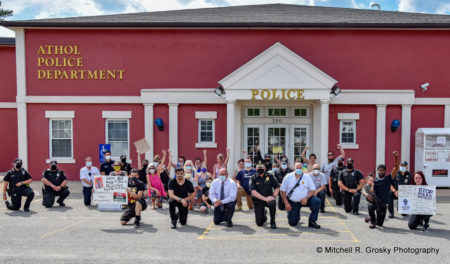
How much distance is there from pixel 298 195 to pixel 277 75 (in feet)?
22.1

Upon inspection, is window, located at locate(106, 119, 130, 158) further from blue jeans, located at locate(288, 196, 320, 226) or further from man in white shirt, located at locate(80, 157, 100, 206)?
blue jeans, located at locate(288, 196, 320, 226)

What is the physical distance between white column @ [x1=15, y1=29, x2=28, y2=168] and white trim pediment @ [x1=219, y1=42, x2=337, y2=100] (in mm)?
8839

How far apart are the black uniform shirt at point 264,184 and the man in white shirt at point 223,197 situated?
578mm

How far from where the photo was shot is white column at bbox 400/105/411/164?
15789 mm

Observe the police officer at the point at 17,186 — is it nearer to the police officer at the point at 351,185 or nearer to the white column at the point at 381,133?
the police officer at the point at 351,185

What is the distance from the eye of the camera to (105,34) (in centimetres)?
1620

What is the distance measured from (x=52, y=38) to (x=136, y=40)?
374 centimetres

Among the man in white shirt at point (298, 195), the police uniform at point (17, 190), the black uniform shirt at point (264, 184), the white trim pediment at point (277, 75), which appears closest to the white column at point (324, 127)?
the white trim pediment at point (277, 75)

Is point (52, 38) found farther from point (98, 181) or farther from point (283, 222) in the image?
point (283, 222)

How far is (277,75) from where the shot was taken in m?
14.8

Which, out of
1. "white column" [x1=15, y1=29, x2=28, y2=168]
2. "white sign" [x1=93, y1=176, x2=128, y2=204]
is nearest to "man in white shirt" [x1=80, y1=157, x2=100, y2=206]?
"white sign" [x1=93, y1=176, x2=128, y2=204]

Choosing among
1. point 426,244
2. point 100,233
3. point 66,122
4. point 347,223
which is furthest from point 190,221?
point 66,122

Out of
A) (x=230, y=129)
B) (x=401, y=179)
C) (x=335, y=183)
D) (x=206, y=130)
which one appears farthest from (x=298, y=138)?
(x=401, y=179)

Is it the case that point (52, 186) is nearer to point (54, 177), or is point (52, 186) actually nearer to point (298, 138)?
point (54, 177)
